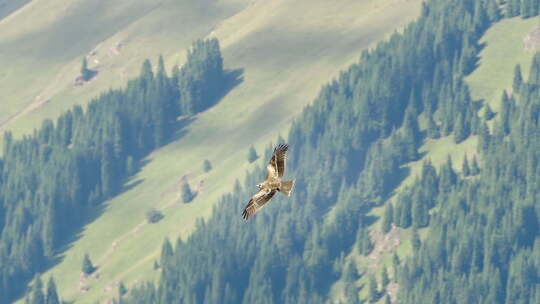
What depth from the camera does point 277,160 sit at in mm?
60312

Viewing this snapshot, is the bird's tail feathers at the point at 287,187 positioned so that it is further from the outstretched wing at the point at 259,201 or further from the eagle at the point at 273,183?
the outstretched wing at the point at 259,201

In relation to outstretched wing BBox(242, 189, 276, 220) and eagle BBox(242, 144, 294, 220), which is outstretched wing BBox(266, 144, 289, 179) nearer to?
eagle BBox(242, 144, 294, 220)

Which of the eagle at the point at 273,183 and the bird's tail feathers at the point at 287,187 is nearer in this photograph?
→ the bird's tail feathers at the point at 287,187

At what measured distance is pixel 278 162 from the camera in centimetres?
6025

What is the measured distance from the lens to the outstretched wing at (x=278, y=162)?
59844 millimetres

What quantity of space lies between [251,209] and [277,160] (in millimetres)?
2007

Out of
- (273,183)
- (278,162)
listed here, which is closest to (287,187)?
(273,183)

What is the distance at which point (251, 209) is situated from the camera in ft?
197

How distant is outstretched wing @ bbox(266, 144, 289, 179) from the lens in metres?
59.8

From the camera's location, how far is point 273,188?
197 feet

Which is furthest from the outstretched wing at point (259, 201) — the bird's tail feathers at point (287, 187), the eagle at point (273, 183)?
the bird's tail feathers at point (287, 187)

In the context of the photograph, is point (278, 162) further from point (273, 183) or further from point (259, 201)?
point (259, 201)

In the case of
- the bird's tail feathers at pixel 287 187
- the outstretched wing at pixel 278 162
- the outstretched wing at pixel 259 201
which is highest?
the outstretched wing at pixel 278 162

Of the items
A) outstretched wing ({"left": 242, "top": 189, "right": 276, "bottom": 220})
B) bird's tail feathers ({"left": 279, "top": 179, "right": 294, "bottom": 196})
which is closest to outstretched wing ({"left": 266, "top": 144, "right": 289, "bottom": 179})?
bird's tail feathers ({"left": 279, "top": 179, "right": 294, "bottom": 196})
